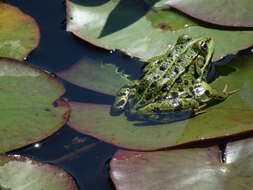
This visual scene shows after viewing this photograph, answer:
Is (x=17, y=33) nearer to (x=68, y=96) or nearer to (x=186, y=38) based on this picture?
(x=68, y=96)

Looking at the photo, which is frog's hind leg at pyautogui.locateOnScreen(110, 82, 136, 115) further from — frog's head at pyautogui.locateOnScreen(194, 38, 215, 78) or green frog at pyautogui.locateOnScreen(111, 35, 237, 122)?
frog's head at pyautogui.locateOnScreen(194, 38, 215, 78)

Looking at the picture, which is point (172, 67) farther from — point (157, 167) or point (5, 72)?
point (5, 72)

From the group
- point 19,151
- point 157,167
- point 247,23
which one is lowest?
point 19,151

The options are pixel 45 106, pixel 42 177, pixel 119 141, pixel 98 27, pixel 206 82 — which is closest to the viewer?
pixel 42 177

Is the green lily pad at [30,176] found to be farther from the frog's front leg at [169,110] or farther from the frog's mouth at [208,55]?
the frog's mouth at [208,55]

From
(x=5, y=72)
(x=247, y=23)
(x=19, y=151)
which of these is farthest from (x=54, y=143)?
(x=247, y=23)

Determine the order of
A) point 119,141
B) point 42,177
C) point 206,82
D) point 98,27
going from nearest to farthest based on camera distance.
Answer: point 42,177
point 119,141
point 206,82
point 98,27
